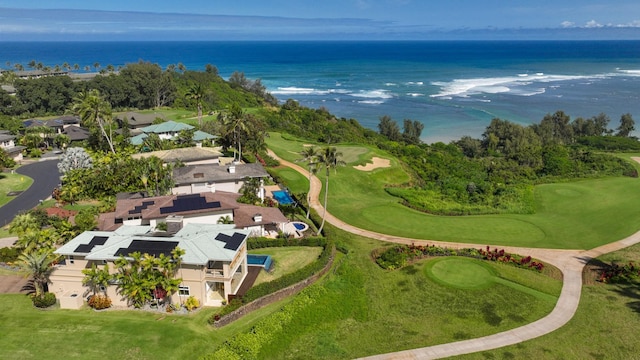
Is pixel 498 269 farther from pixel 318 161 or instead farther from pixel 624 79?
pixel 624 79

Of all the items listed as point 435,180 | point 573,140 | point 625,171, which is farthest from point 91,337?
point 573,140

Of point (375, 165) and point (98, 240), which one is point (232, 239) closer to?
point (98, 240)

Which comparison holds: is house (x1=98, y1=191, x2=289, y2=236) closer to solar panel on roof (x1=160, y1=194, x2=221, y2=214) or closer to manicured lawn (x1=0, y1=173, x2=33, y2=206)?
solar panel on roof (x1=160, y1=194, x2=221, y2=214)

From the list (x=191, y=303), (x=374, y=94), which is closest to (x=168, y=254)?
(x=191, y=303)

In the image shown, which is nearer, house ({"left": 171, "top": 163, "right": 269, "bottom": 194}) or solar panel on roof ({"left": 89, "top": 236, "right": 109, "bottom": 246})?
solar panel on roof ({"left": 89, "top": 236, "right": 109, "bottom": 246})

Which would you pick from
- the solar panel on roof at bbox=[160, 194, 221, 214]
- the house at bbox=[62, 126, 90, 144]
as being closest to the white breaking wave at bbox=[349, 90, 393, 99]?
the house at bbox=[62, 126, 90, 144]

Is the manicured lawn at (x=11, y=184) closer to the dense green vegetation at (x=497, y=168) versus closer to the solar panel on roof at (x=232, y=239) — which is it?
the solar panel on roof at (x=232, y=239)
